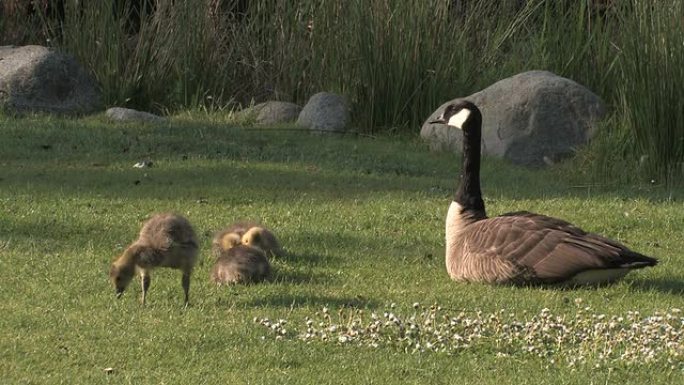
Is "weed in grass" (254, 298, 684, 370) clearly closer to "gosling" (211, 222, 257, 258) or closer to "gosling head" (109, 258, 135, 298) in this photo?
"gosling head" (109, 258, 135, 298)

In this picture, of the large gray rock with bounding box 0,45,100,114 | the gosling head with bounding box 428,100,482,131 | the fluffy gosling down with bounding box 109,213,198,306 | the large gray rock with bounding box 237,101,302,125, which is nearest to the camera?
the fluffy gosling down with bounding box 109,213,198,306

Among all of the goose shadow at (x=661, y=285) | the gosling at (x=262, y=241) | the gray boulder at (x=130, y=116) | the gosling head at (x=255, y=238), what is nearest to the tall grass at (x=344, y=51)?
the gray boulder at (x=130, y=116)

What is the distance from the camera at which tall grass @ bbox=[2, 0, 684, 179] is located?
18.3m

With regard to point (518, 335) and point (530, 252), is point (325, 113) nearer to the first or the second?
point (530, 252)

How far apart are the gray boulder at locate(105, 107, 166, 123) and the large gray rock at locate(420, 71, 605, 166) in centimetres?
384

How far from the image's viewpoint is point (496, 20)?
2047 cm

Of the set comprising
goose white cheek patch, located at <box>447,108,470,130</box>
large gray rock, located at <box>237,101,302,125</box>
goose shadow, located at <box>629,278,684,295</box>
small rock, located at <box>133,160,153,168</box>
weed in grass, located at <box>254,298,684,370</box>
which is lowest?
small rock, located at <box>133,160,153,168</box>

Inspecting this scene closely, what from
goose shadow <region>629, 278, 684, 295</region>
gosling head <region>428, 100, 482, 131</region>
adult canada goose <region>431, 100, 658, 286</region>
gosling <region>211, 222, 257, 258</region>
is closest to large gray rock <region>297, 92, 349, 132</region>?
gosling <region>211, 222, 257, 258</region>

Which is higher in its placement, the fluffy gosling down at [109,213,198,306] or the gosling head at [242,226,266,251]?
the fluffy gosling down at [109,213,198,306]

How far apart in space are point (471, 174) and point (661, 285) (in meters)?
1.69

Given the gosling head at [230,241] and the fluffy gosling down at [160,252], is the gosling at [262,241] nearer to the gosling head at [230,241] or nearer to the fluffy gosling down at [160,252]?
the gosling head at [230,241]

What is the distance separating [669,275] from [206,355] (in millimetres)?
4227

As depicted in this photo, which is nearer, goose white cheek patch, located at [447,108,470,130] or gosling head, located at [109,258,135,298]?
gosling head, located at [109,258,135,298]

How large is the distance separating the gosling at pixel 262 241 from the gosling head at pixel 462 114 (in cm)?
163
